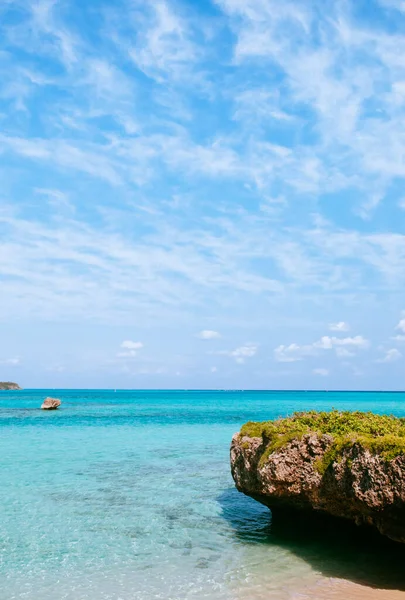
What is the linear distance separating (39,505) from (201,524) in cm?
559

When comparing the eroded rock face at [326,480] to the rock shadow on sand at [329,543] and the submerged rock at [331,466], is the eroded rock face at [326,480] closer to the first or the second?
the submerged rock at [331,466]

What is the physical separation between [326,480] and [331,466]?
1.14ft

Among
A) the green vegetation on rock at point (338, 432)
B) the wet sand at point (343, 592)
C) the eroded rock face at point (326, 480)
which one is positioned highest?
the green vegetation on rock at point (338, 432)

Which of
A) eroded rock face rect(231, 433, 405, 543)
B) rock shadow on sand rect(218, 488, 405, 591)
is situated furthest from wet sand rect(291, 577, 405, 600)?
eroded rock face rect(231, 433, 405, 543)

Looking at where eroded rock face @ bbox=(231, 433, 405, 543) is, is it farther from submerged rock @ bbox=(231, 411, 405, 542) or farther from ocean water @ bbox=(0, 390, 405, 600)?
ocean water @ bbox=(0, 390, 405, 600)

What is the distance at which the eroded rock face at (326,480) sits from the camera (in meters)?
9.55

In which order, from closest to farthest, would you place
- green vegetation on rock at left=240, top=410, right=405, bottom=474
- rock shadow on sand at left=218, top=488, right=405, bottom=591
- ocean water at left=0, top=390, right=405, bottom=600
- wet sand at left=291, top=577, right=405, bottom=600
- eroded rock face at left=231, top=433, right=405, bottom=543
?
wet sand at left=291, top=577, right=405, bottom=600
eroded rock face at left=231, top=433, right=405, bottom=543
green vegetation on rock at left=240, top=410, right=405, bottom=474
ocean water at left=0, top=390, right=405, bottom=600
rock shadow on sand at left=218, top=488, right=405, bottom=591

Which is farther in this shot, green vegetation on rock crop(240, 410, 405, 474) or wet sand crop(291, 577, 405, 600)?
green vegetation on rock crop(240, 410, 405, 474)

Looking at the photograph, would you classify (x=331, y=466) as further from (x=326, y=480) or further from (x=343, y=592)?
(x=343, y=592)

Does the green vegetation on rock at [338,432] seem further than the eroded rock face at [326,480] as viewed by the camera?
Yes

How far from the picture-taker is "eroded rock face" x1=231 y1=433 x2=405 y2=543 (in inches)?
376

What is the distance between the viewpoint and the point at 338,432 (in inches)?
447

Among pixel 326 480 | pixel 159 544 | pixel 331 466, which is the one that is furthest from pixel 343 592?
pixel 159 544

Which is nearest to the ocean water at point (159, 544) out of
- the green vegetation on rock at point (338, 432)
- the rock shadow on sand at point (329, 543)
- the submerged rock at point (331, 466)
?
the rock shadow on sand at point (329, 543)
